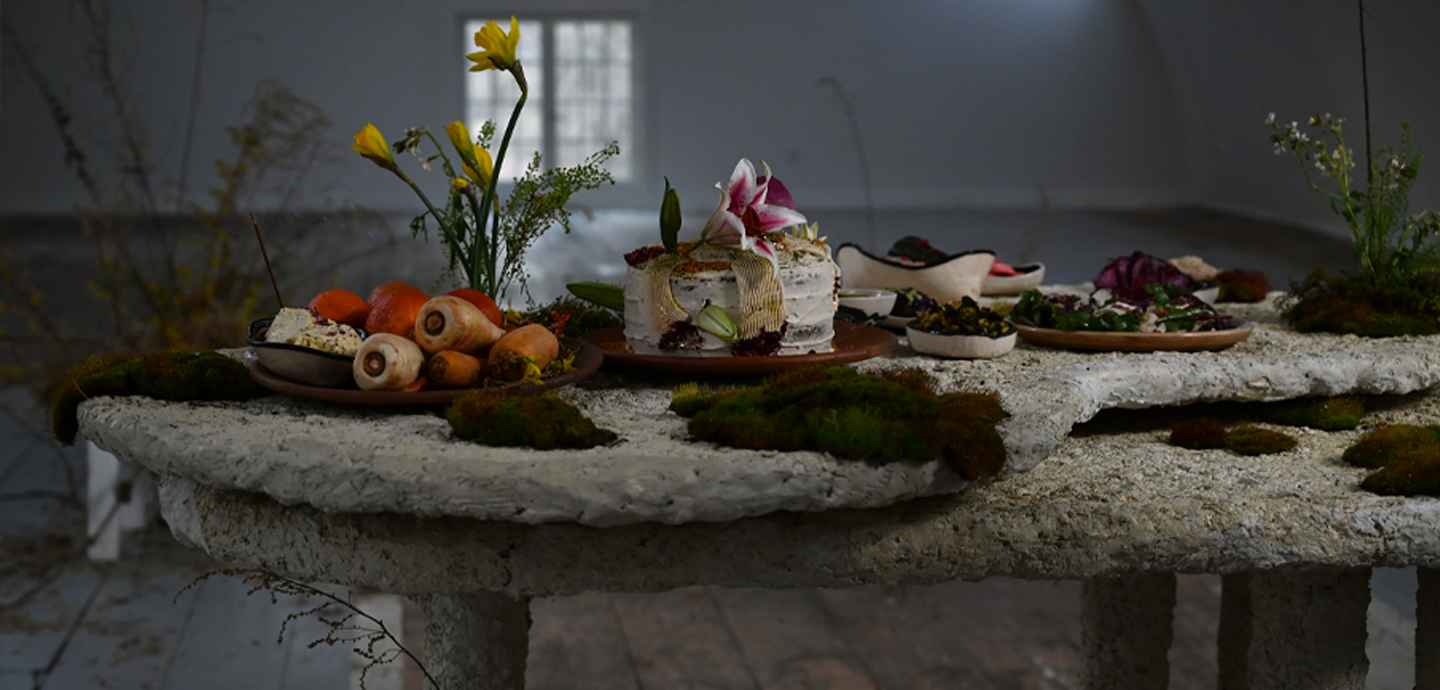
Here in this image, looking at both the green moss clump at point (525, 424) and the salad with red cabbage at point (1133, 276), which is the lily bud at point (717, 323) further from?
the salad with red cabbage at point (1133, 276)

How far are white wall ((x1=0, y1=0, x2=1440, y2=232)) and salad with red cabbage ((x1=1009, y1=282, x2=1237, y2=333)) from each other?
8.60m

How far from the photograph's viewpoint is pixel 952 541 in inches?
69.4

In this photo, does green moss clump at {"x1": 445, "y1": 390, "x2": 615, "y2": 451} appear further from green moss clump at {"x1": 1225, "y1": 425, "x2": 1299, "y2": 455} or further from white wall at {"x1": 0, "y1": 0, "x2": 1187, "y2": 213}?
white wall at {"x1": 0, "y1": 0, "x2": 1187, "y2": 213}

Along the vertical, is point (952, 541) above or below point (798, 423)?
below

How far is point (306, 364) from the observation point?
183 cm

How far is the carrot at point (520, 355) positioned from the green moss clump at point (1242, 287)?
5.87 ft

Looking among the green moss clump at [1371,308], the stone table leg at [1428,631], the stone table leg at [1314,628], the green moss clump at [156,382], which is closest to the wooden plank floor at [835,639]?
the stone table leg at [1428,631]

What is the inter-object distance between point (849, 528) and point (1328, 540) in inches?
26.0

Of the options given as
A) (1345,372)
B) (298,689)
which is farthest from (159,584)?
(1345,372)

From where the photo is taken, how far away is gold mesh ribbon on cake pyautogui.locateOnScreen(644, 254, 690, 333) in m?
2.03

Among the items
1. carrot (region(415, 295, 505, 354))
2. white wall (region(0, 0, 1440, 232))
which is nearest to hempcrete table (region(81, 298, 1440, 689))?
carrot (region(415, 295, 505, 354))

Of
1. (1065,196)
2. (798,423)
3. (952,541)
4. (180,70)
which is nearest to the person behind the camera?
(798,423)

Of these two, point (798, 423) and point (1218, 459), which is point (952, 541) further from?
point (1218, 459)

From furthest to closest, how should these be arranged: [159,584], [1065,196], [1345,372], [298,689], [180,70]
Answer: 1. [1065,196]
2. [180,70]
3. [159,584]
4. [298,689]
5. [1345,372]
